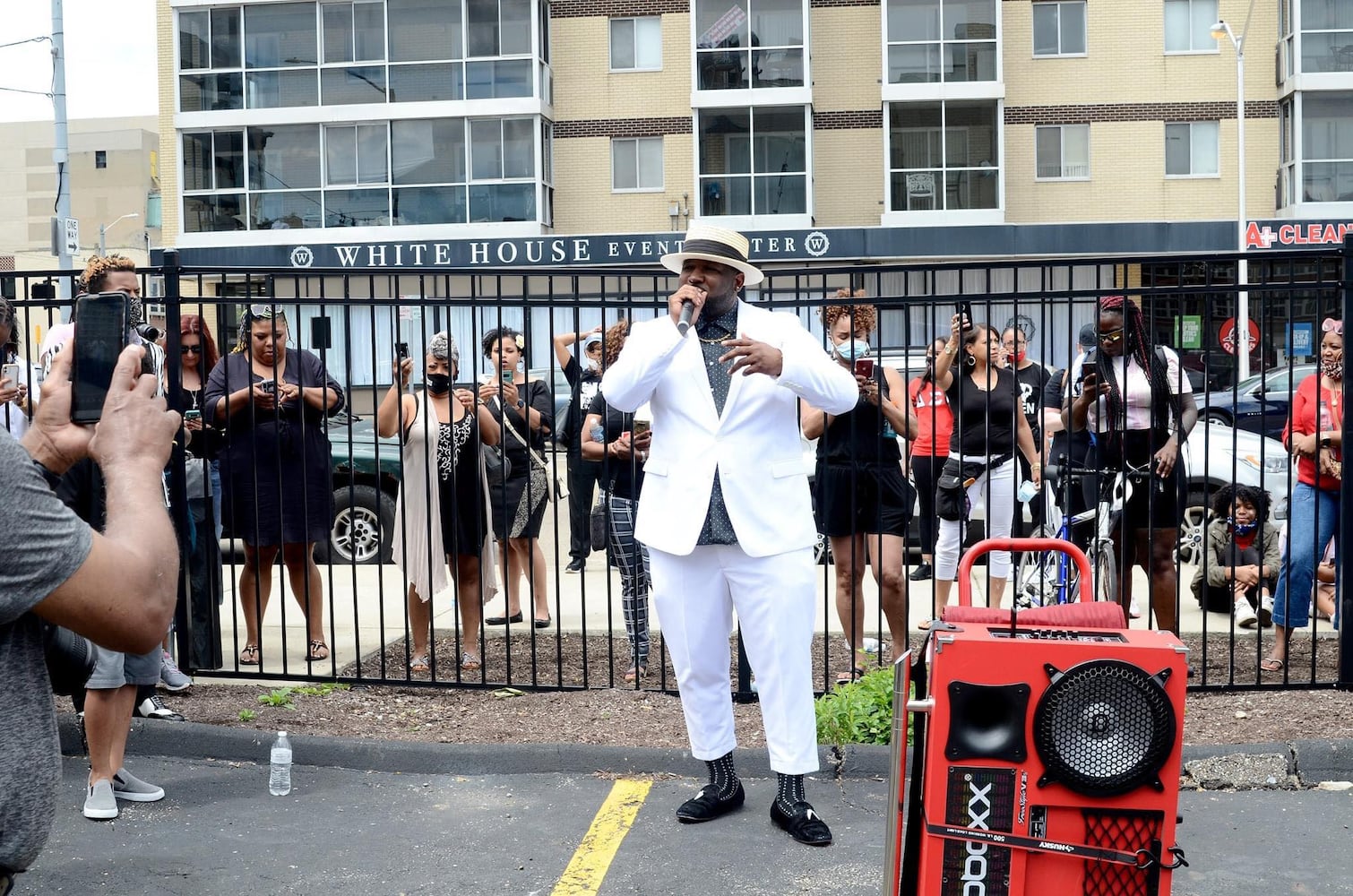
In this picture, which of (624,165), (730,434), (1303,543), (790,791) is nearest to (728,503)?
(730,434)

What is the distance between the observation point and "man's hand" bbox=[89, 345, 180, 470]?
2211 mm

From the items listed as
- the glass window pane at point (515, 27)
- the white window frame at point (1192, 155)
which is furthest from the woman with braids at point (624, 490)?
the white window frame at point (1192, 155)

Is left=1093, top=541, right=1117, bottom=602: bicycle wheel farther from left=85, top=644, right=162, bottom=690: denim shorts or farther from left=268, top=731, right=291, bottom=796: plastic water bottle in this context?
left=85, top=644, right=162, bottom=690: denim shorts

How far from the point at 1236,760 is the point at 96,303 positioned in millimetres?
Result: 4650

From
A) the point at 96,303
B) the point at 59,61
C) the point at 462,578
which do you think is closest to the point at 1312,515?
the point at 462,578

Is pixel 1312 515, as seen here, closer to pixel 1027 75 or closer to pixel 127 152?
pixel 1027 75

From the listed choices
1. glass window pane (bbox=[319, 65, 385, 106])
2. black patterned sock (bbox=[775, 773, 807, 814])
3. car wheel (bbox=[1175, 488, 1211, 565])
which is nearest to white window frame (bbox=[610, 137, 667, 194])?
glass window pane (bbox=[319, 65, 385, 106])

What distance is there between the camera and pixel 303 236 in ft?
111

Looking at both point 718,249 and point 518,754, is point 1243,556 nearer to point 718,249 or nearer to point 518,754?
point 518,754

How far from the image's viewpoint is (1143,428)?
743cm

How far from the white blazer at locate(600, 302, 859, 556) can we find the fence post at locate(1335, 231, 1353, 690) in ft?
8.62

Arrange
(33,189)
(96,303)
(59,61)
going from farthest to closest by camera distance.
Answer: (33,189), (59,61), (96,303)

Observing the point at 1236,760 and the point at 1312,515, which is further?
the point at 1312,515

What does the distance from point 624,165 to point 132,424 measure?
32422mm
